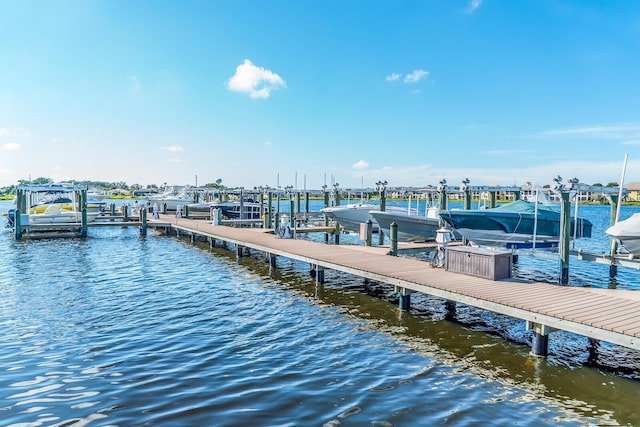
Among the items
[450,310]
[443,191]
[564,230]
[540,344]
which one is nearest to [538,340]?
[540,344]

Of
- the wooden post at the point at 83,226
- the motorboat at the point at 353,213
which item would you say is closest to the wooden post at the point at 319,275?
the motorboat at the point at 353,213

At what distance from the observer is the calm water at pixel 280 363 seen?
20.4 feet

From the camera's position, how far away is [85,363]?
307 inches

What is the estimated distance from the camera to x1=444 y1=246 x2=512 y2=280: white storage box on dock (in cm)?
1081

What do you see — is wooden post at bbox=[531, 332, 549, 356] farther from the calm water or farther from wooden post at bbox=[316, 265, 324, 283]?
wooden post at bbox=[316, 265, 324, 283]

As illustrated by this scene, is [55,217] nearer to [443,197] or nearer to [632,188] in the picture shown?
[443,197]

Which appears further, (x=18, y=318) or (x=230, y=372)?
(x=18, y=318)

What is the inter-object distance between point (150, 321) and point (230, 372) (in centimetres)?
377

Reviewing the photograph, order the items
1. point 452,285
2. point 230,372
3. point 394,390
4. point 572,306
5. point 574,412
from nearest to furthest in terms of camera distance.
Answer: point 574,412
point 394,390
point 230,372
point 572,306
point 452,285

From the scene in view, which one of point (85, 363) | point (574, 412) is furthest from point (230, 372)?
point (574, 412)

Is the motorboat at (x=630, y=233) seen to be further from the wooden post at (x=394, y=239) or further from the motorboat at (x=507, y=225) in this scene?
the wooden post at (x=394, y=239)

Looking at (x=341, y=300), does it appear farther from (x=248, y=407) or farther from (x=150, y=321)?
(x=248, y=407)

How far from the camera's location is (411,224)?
2055 cm

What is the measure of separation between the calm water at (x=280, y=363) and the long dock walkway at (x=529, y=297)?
86 cm
